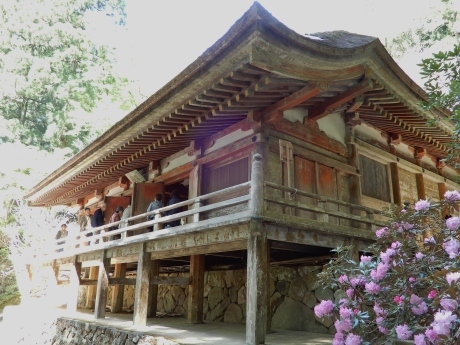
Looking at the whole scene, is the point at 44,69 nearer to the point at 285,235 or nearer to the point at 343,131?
the point at 343,131

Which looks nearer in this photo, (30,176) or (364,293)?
(364,293)

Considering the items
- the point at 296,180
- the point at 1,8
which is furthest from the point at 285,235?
the point at 1,8

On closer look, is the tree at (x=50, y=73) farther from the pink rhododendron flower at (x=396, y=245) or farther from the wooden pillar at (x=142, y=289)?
the pink rhododendron flower at (x=396, y=245)

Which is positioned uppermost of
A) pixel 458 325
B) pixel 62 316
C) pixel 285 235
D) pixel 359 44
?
pixel 359 44

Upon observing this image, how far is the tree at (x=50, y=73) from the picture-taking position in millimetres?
21500

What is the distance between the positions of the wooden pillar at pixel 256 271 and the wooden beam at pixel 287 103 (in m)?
1.77

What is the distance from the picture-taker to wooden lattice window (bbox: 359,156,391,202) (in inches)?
379

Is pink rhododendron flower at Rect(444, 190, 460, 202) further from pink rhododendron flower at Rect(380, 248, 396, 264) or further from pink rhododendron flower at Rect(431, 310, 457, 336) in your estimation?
pink rhododendron flower at Rect(431, 310, 457, 336)

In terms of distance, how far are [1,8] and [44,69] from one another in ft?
12.3

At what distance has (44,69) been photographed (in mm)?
21875

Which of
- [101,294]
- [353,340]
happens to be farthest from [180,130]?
[353,340]

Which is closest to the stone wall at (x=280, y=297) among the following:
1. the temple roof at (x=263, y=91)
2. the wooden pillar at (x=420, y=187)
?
the temple roof at (x=263, y=91)

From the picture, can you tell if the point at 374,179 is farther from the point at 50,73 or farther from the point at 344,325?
the point at 50,73

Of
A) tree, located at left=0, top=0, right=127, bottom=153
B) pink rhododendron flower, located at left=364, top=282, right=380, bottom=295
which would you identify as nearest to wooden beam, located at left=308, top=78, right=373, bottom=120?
pink rhododendron flower, located at left=364, top=282, right=380, bottom=295
